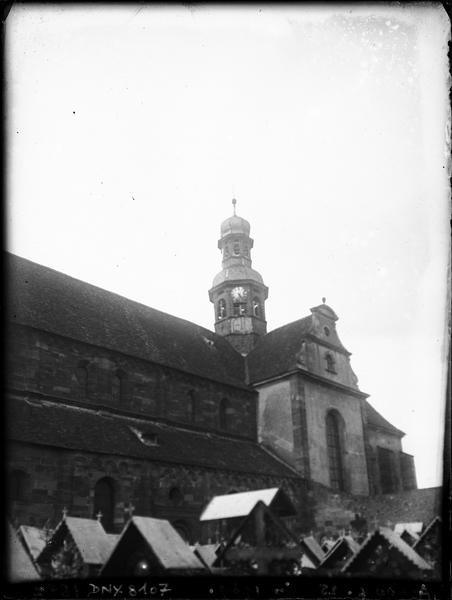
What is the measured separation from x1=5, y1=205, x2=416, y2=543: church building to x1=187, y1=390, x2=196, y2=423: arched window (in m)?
0.08

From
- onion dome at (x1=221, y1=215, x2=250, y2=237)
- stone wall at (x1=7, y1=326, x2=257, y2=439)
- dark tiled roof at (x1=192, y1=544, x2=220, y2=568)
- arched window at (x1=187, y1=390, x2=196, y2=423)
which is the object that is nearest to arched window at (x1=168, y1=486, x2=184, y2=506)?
stone wall at (x1=7, y1=326, x2=257, y2=439)

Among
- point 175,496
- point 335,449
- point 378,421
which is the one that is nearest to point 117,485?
point 175,496

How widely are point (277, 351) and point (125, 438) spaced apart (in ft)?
43.6

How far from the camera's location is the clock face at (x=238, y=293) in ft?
120

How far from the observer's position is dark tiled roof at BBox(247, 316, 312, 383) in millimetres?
29297

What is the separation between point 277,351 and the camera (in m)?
31.0

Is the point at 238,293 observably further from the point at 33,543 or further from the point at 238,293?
the point at 33,543

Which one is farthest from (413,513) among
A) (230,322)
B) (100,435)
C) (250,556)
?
(230,322)

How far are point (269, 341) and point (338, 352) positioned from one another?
4146 mm

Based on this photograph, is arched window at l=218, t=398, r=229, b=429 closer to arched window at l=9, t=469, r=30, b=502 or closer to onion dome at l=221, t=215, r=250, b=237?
arched window at l=9, t=469, r=30, b=502

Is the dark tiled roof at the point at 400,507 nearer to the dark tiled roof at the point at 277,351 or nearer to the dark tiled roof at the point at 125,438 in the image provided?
the dark tiled roof at the point at 125,438

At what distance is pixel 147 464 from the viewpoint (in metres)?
18.4

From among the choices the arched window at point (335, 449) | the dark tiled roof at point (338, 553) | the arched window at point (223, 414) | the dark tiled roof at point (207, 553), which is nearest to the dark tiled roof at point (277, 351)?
the arched window at point (223, 414)

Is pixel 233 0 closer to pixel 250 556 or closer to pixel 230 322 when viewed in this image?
pixel 250 556
